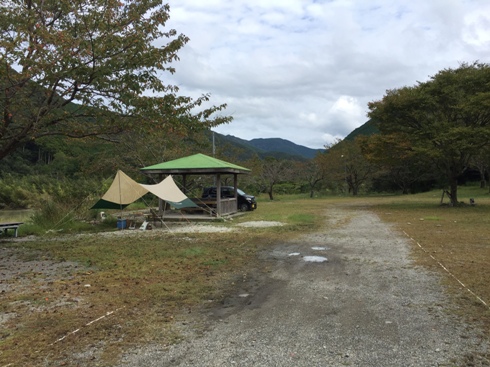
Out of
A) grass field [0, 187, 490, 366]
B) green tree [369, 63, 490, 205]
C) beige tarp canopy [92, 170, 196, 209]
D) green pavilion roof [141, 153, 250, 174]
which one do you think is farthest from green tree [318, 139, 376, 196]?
grass field [0, 187, 490, 366]

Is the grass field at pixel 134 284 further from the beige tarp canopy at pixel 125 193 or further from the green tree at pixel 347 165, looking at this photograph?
the green tree at pixel 347 165

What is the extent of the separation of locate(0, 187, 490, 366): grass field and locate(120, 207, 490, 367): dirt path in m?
0.34

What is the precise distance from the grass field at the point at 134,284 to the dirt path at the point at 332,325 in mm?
339

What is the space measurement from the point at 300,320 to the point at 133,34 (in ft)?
21.7

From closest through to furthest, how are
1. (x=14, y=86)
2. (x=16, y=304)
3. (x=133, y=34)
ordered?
(x=16, y=304) < (x=14, y=86) < (x=133, y=34)

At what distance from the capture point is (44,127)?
8328mm

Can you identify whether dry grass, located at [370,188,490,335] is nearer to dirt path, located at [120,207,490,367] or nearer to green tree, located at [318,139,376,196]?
dirt path, located at [120,207,490,367]

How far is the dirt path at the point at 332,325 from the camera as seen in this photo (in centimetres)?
323

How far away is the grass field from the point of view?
372 centimetres

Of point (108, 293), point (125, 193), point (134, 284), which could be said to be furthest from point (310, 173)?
point (108, 293)

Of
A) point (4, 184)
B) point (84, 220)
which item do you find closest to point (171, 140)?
point (84, 220)

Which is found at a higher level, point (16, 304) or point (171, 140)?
point (171, 140)

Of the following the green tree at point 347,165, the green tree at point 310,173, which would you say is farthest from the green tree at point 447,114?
the green tree at point 310,173

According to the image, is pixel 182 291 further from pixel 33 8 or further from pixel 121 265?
pixel 33 8
